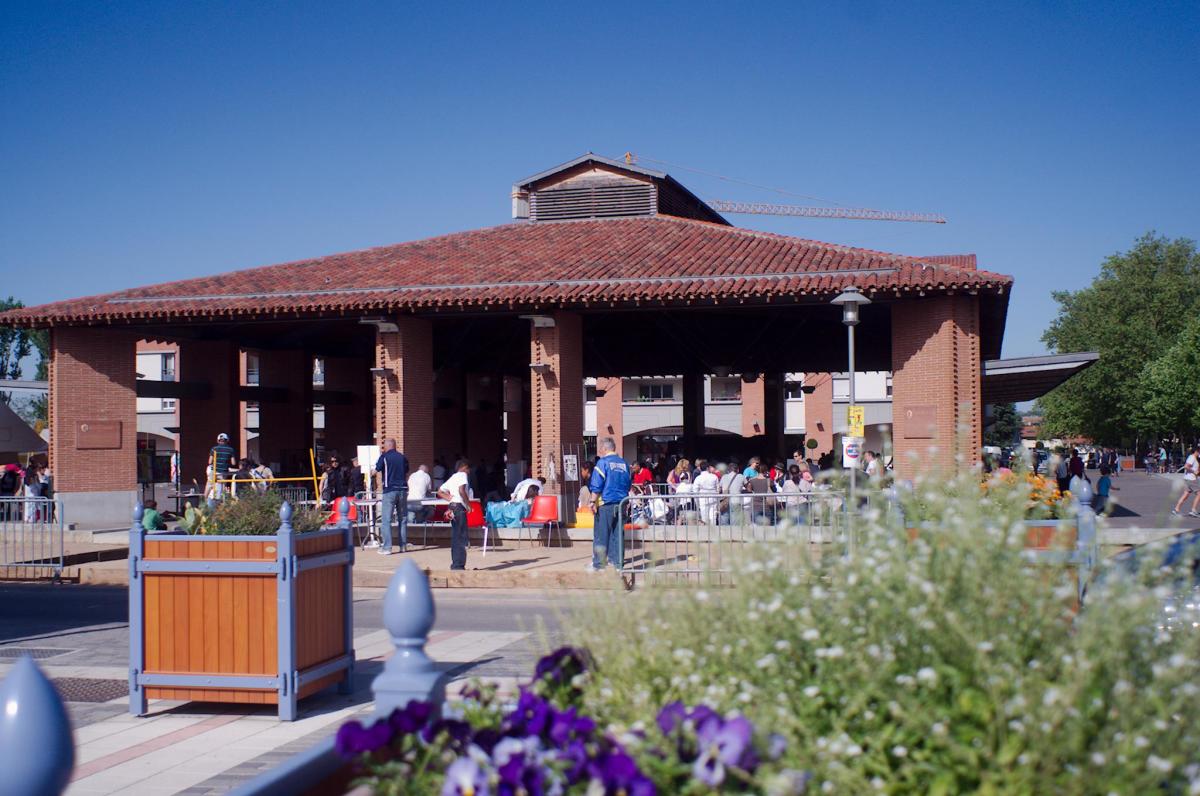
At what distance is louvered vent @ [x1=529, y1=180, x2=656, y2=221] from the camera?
102ft

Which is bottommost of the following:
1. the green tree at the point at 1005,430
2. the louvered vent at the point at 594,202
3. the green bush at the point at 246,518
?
the green bush at the point at 246,518

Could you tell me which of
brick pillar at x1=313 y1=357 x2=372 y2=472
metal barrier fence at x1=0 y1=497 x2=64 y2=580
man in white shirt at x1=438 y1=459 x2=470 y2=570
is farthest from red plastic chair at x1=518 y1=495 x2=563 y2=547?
brick pillar at x1=313 y1=357 x2=372 y2=472

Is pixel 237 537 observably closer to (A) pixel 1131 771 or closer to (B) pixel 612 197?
(A) pixel 1131 771

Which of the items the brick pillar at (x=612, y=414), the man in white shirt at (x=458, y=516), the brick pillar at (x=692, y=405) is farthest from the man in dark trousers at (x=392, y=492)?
the brick pillar at (x=612, y=414)

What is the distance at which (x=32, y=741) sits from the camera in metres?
2.97

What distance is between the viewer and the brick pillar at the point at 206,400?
1209 inches

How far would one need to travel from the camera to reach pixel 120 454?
26.1 m

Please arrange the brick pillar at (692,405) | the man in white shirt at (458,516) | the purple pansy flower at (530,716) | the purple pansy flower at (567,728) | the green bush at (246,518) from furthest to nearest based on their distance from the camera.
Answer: the brick pillar at (692,405) < the man in white shirt at (458,516) < the green bush at (246,518) < the purple pansy flower at (530,716) < the purple pansy flower at (567,728)

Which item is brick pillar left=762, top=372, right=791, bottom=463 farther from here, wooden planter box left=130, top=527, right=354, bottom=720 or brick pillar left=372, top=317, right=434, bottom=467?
wooden planter box left=130, top=527, right=354, bottom=720

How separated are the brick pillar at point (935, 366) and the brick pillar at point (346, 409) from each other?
60.7ft

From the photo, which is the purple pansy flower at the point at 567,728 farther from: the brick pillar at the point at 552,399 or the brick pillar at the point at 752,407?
the brick pillar at the point at 752,407

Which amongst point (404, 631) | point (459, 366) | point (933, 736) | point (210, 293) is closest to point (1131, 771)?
point (933, 736)

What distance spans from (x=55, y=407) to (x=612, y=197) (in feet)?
48.1

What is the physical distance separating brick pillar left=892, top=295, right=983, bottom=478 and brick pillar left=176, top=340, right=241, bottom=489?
17580 mm
